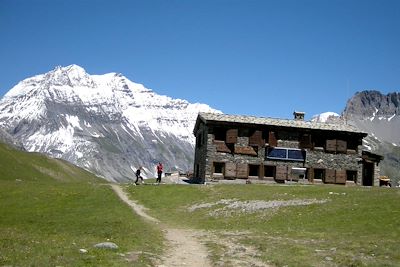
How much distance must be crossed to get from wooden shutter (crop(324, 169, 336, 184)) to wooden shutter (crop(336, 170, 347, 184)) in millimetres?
576

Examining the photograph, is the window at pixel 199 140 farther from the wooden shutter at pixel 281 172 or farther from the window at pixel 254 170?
the wooden shutter at pixel 281 172

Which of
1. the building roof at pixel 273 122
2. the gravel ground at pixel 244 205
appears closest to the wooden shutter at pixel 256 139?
the building roof at pixel 273 122

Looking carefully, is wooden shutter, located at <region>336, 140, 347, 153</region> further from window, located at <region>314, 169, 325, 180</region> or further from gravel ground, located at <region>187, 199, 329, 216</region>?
gravel ground, located at <region>187, 199, 329, 216</region>

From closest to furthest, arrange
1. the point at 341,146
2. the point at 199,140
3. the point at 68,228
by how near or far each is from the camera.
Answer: the point at 68,228 → the point at 341,146 → the point at 199,140

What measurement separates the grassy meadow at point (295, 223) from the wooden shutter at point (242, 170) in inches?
528

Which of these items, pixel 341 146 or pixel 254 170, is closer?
pixel 254 170

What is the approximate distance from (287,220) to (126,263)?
1742cm

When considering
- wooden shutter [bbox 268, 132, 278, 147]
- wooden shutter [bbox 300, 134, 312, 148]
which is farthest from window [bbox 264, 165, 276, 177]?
wooden shutter [bbox 300, 134, 312, 148]

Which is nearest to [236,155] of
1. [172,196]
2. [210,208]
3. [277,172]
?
[277,172]

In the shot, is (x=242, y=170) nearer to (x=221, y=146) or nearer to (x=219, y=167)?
(x=219, y=167)

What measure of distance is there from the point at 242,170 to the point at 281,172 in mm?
5648

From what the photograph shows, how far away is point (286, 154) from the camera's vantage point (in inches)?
2635

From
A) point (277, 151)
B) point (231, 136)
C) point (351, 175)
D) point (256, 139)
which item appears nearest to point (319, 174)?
point (351, 175)

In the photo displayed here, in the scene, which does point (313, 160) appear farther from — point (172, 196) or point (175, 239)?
point (175, 239)
